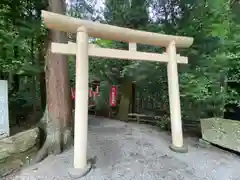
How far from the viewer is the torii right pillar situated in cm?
432

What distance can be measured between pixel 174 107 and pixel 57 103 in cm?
267

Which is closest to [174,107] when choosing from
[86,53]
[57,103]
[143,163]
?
[143,163]

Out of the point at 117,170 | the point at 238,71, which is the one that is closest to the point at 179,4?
the point at 238,71

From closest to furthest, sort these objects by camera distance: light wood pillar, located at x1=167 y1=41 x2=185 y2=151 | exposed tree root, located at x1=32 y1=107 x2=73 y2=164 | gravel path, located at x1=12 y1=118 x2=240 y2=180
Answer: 1. gravel path, located at x1=12 y1=118 x2=240 y2=180
2. exposed tree root, located at x1=32 y1=107 x2=73 y2=164
3. light wood pillar, located at x1=167 y1=41 x2=185 y2=151

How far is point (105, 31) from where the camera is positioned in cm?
380

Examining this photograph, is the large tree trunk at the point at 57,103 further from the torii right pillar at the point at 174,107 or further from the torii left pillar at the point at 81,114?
the torii right pillar at the point at 174,107

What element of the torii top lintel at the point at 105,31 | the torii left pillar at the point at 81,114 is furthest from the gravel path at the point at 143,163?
the torii top lintel at the point at 105,31

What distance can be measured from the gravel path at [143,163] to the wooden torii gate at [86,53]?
0.33 metres

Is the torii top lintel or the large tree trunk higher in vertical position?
the torii top lintel

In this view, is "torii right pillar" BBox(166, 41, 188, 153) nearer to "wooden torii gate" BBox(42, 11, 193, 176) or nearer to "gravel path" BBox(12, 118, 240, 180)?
"wooden torii gate" BBox(42, 11, 193, 176)

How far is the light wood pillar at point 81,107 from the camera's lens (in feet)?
10.9

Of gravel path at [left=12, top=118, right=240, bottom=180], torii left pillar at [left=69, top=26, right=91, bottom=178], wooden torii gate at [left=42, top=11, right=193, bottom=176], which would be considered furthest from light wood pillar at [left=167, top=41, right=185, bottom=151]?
torii left pillar at [left=69, top=26, right=91, bottom=178]

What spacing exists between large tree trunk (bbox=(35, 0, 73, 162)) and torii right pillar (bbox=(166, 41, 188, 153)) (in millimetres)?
2407

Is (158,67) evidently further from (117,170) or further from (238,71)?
(117,170)
